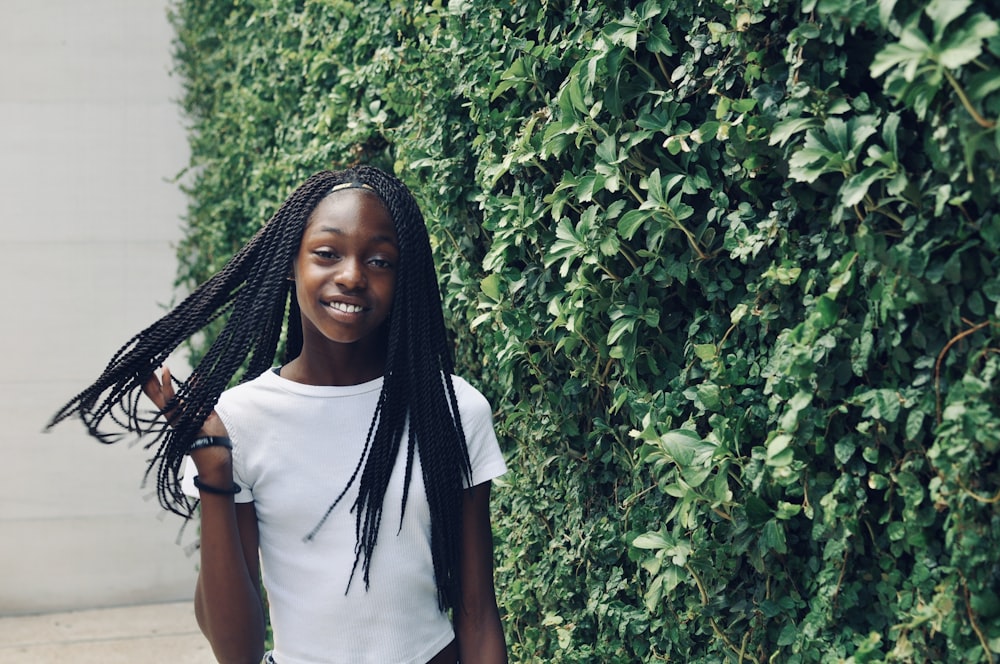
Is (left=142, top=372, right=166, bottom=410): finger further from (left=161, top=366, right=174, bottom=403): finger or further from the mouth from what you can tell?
the mouth

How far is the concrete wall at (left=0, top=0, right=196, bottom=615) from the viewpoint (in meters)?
7.09

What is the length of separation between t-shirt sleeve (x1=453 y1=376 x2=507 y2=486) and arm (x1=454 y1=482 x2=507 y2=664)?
3 centimetres

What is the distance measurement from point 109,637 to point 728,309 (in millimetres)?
5516

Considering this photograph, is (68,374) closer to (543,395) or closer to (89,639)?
(89,639)

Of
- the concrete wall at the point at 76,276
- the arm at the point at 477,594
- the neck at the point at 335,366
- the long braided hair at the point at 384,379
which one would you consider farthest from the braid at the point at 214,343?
the concrete wall at the point at 76,276

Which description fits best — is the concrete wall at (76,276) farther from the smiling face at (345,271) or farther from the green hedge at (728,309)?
the smiling face at (345,271)

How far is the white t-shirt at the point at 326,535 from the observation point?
217 centimetres

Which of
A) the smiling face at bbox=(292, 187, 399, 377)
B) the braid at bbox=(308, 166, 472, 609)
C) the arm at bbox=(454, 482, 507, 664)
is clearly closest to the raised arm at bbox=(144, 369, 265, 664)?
the braid at bbox=(308, 166, 472, 609)

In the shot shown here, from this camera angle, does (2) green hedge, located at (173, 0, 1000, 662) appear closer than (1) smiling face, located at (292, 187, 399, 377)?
Yes

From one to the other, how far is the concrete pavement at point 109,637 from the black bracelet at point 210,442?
4309mm

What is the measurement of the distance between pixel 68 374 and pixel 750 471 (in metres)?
6.07

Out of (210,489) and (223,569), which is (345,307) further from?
(223,569)

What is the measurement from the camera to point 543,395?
2703 mm

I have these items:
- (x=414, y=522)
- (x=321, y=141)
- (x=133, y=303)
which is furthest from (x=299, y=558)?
(x=133, y=303)
